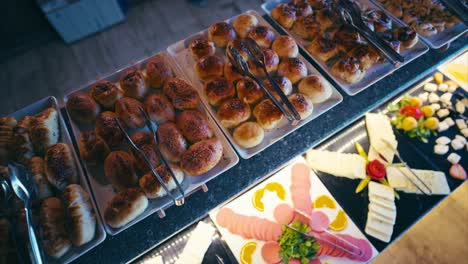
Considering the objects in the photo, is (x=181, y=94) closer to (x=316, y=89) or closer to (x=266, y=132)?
(x=266, y=132)

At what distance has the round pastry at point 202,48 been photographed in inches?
69.3

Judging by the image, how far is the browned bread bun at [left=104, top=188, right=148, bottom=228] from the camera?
1237 mm

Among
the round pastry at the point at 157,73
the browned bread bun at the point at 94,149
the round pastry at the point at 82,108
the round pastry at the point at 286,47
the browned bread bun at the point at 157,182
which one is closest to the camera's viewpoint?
the browned bread bun at the point at 157,182

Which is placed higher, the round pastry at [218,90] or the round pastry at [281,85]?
the round pastry at [218,90]

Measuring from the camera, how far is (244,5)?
4262 mm

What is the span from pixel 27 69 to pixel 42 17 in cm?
72

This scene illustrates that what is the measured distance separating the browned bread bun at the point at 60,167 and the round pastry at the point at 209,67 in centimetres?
82

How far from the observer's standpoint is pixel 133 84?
1.58 meters

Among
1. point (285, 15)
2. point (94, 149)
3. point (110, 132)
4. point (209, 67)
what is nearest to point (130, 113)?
point (110, 132)

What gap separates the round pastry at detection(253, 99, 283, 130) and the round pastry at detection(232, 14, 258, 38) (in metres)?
0.60

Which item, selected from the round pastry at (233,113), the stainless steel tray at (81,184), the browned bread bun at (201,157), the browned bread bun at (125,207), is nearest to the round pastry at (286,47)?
the round pastry at (233,113)

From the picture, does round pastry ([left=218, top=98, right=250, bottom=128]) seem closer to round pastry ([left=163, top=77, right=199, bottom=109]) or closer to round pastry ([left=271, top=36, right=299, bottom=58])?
round pastry ([left=163, top=77, right=199, bottom=109])

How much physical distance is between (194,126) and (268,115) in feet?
1.27

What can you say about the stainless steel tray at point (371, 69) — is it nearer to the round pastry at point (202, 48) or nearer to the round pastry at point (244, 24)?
the round pastry at point (244, 24)
